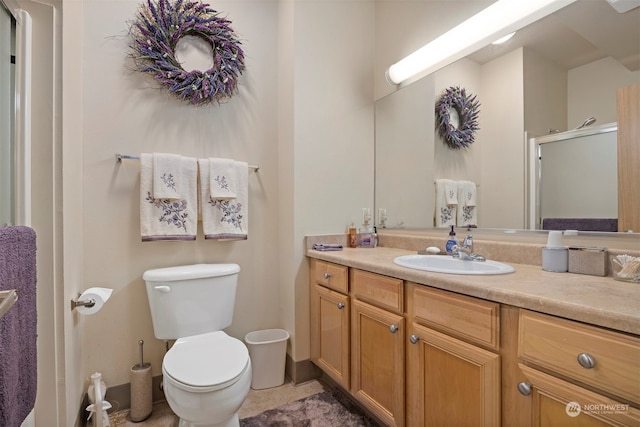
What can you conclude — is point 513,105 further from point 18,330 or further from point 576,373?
point 18,330

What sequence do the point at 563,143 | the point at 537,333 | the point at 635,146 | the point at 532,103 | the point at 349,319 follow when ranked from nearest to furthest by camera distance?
the point at 537,333 < the point at 635,146 < the point at 563,143 < the point at 532,103 < the point at 349,319

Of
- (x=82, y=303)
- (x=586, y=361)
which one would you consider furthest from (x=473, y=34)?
(x=82, y=303)

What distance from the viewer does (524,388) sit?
82 cm

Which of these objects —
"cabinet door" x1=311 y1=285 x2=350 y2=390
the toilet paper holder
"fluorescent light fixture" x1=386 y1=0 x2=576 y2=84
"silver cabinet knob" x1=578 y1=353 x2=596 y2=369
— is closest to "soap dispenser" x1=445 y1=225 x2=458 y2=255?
"cabinet door" x1=311 y1=285 x2=350 y2=390

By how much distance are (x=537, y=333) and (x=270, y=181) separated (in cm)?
163

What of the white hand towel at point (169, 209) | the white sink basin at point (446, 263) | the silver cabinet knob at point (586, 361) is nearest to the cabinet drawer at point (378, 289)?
the white sink basin at point (446, 263)

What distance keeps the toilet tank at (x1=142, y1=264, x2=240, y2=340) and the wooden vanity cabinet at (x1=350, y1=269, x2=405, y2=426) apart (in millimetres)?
718

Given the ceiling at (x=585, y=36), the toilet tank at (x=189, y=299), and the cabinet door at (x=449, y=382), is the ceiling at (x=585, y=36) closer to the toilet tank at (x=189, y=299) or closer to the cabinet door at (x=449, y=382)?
the cabinet door at (x=449, y=382)

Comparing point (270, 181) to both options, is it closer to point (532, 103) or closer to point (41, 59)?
point (41, 59)

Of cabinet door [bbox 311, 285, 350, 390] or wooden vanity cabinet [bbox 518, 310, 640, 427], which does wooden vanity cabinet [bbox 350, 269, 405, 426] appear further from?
wooden vanity cabinet [bbox 518, 310, 640, 427]

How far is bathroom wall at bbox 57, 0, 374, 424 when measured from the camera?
1556mm

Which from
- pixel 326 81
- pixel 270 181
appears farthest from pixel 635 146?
pixel 270 181

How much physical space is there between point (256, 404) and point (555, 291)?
1.54 meters

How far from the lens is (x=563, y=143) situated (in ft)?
4.20
